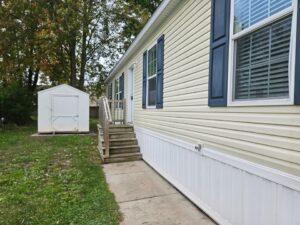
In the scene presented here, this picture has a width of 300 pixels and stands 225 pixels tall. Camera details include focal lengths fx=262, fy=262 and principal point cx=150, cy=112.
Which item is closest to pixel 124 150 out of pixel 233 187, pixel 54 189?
pixel 54 189

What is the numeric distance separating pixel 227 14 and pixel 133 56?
647cm

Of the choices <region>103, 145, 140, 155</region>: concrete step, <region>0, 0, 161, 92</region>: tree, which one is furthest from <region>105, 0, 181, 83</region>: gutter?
<region>0, 0, 161, 92</region>: tree

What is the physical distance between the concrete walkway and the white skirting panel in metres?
0.19

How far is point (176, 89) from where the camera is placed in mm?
4973

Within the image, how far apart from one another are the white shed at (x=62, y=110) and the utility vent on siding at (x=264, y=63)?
10693 mm

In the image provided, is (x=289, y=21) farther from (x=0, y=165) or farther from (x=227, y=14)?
(x=0, y=165)

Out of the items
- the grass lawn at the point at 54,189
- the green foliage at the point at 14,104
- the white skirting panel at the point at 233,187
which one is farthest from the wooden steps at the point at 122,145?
the green foliage at the point at 14,104

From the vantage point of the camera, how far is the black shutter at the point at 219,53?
3.19 m

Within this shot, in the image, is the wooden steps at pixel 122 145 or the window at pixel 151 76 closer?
the window at pixel 151 76

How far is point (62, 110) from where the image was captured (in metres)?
12.5

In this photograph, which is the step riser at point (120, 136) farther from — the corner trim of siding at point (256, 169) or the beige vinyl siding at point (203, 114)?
the corner trim of siding at point (256, 169)

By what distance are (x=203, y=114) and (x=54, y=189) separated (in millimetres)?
2961

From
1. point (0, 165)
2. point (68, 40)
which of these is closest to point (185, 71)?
point (0, 165)

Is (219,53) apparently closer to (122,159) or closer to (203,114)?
(203,114)
